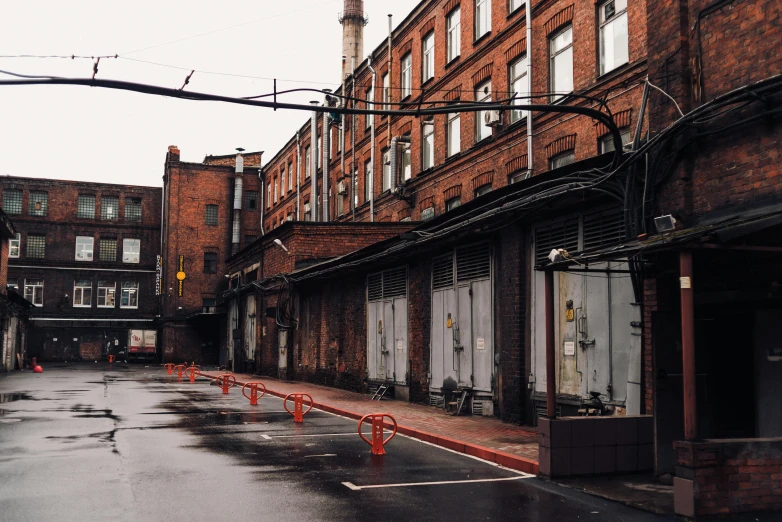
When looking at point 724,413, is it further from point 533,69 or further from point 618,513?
point 533,69

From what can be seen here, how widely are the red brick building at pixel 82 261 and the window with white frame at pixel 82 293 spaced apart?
75 mm

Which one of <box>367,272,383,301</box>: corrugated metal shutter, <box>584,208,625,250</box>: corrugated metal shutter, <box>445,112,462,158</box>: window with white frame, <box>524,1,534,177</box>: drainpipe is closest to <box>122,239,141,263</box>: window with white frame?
<box>445,112,462,158</box>: window with white frame

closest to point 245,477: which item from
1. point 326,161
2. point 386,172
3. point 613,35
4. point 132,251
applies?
point 613,35

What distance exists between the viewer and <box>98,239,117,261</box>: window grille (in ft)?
210

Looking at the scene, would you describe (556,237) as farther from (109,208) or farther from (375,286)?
(109,208)

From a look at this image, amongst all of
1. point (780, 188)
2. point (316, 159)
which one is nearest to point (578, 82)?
point (780, 188)

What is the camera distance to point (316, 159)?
4231 cm

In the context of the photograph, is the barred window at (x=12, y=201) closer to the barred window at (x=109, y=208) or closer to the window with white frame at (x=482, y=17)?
the barred window at (x=109, y=208)

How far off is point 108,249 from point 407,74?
40.9 metres

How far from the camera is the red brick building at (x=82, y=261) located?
61656 millimetres

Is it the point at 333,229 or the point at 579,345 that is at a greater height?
the point at 333,229

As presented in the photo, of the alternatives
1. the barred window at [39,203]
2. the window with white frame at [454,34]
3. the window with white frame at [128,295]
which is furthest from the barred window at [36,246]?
the window with white frame at [454,34]

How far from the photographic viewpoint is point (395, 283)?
22156 millimetres

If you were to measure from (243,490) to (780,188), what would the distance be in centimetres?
689
